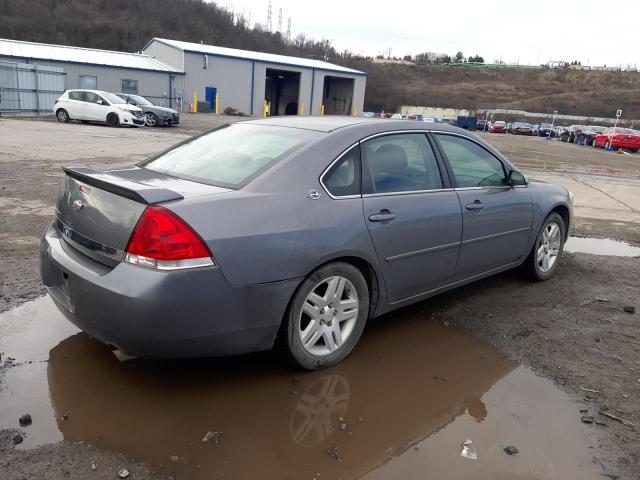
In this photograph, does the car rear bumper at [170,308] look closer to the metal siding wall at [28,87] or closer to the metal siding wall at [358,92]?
the metal siding wall at [28,87]

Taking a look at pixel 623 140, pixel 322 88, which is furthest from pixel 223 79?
pixel 623 140

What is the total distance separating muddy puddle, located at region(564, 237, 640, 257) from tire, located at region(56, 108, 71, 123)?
2343cm

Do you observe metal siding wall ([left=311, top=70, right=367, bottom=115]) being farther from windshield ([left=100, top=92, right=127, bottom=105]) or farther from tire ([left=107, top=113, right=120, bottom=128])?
tire ([left=107, top=113, right=120, bottom=128])

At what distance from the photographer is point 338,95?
5447cm

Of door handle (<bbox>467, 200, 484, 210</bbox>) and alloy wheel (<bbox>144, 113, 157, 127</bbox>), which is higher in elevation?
door handle (<bbox>467, 200, 484, 210</bbox>)

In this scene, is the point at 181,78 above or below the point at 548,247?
above

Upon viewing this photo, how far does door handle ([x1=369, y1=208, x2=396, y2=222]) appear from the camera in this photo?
11.3 feet

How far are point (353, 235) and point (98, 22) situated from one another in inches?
3393

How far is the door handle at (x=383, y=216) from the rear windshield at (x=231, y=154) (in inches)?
25.6

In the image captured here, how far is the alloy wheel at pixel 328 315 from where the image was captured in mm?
3246

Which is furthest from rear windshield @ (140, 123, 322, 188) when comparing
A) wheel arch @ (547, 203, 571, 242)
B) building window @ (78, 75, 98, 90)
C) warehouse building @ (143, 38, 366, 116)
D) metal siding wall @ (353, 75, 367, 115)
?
metal siding wall @ (353, 75, 367, 115)

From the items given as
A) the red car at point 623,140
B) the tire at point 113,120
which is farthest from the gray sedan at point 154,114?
the red car at point 623,140

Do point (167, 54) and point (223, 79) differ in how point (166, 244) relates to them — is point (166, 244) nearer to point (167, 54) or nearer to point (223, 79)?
point (223, 79)

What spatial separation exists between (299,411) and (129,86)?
127 feet
